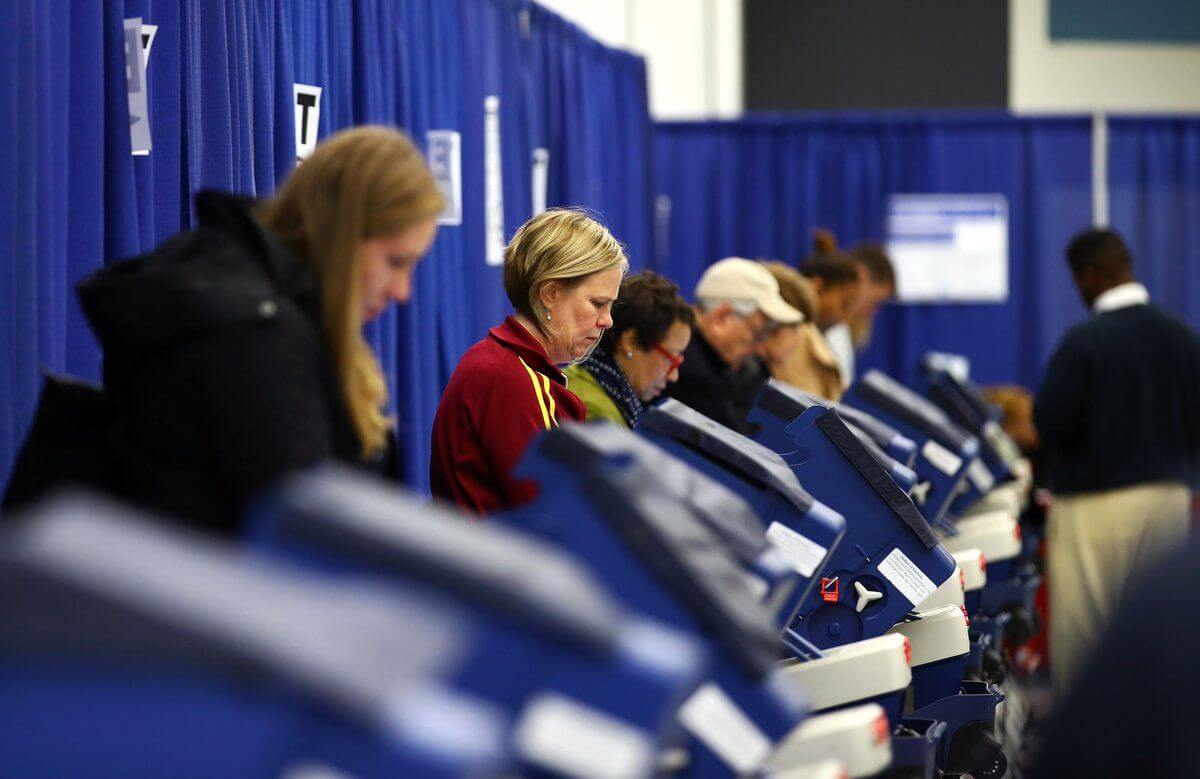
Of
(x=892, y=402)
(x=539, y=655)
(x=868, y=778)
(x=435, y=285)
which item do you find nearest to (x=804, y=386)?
(x=892, y=402)

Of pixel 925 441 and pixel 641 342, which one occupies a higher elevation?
pixel 641 342

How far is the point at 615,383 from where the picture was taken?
2852 mm

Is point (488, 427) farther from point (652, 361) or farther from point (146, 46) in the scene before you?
point (146, 46)

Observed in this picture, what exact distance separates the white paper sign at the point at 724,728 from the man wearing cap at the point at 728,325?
1779mm

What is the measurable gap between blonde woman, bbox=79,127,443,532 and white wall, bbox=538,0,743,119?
20.1 ft

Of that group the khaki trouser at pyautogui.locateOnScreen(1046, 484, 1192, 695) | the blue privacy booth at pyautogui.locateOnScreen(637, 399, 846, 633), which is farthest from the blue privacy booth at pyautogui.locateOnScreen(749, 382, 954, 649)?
the khaki trouser at pyautogui.locateOnScreen(1046, 484, 1192, 695)

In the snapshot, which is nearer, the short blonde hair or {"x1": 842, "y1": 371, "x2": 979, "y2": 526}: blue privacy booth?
the short blonde hair

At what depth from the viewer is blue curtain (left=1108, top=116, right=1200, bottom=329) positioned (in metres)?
8.02

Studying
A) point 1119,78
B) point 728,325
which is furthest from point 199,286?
point 1119,78

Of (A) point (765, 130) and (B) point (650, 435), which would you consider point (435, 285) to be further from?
(A) point (765, 130)

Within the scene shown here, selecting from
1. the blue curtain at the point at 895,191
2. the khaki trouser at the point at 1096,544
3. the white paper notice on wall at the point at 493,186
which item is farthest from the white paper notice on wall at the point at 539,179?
the blue curtain at the point at 895,191

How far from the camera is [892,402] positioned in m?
3.71

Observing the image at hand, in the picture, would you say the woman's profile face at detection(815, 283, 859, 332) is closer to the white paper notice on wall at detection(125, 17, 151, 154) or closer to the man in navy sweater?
the man in navy sweater

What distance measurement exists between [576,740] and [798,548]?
89 centimetres
